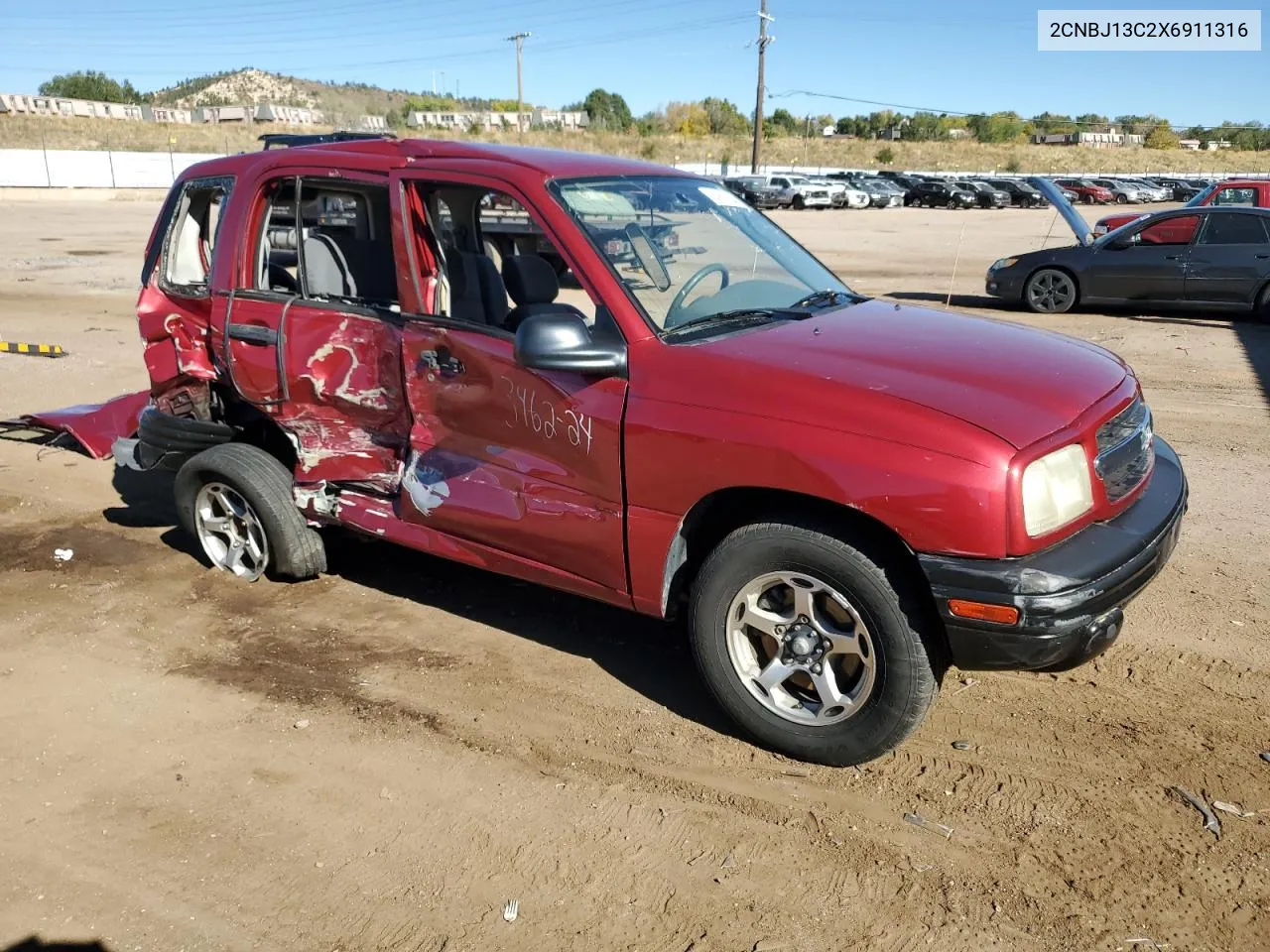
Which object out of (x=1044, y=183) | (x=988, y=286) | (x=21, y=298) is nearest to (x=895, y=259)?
(x=988, y=286)

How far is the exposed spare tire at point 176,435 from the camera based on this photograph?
5.13m

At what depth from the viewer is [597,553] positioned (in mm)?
3627

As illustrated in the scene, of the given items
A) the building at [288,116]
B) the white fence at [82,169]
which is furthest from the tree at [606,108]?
the white fence at [82,169]

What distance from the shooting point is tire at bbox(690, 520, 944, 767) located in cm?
310

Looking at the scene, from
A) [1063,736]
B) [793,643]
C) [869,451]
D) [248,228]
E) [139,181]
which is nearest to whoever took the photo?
[869,451]

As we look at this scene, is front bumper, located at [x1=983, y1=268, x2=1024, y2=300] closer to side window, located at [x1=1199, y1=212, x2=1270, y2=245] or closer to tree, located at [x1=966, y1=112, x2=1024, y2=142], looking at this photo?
side window, located at [x1=1199, y1=212, x2=1270, y2=245]

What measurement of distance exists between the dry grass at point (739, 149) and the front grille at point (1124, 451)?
62.6 meters

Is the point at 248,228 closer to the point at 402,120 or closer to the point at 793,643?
the point at 793,643

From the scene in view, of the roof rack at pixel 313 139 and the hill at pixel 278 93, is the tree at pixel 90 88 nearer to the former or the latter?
the hill at pixel 278 93

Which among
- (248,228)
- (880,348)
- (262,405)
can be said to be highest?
(248,228)

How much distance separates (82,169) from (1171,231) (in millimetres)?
44799

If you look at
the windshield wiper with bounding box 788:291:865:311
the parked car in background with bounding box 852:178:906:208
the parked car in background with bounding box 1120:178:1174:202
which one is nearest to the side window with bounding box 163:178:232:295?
the windshield wiper with bounding box 788:291:865:311

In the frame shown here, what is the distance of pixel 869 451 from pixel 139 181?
49.8m

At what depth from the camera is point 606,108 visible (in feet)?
338
